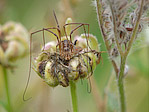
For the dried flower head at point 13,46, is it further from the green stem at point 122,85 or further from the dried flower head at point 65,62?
the green stem at point 122,85

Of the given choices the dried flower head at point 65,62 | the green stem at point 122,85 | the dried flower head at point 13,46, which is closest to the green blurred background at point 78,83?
the dried flower head at point 13,46

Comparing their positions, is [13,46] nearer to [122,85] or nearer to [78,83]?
[122,85]

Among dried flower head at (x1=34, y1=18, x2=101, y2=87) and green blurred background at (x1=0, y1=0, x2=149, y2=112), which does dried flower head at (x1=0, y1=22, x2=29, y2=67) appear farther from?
dried flower head at (x1=34, y1=18, x2=101, y2=87)

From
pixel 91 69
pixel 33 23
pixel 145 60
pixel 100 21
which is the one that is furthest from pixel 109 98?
pixel 33 23

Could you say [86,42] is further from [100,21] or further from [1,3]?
[1,3]

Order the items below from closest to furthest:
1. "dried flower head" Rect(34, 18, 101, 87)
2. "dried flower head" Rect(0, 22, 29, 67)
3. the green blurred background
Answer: "dried flower head" Rect(34, 18, 101, 87) < "dried flower head" Rect(0, 22, 29, 67) < the green blurred background

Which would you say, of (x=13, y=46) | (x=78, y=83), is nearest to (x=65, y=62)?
(x=13, y=46)

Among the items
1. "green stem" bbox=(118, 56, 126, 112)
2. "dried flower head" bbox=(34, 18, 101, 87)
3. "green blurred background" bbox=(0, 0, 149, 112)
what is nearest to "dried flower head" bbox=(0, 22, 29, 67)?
"green blurred background" bbox=(0, 0, 149, 112)
